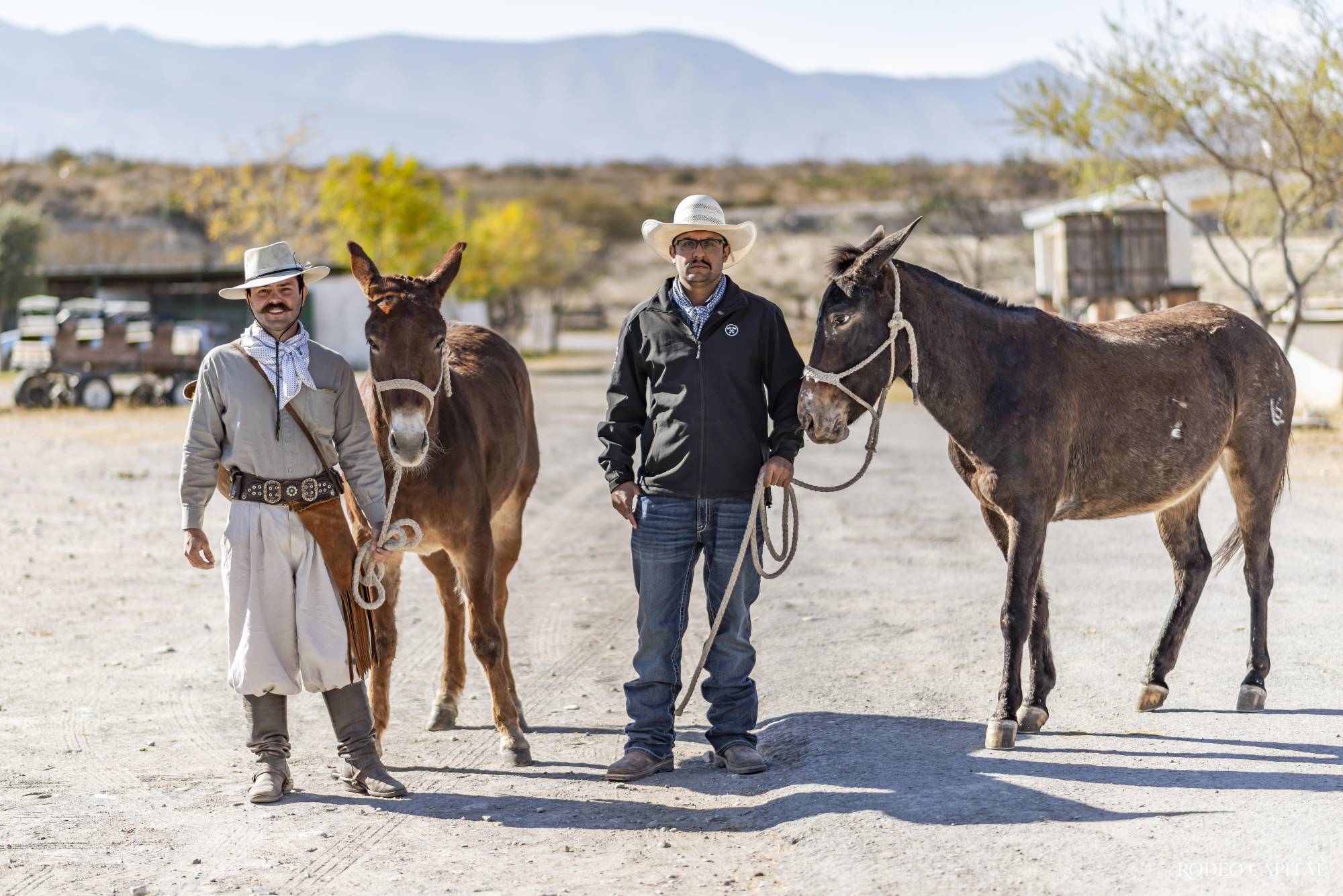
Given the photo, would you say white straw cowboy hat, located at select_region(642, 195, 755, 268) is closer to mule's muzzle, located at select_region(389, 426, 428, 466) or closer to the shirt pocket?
mule's muzzle, located at select_region(389, 426, 428, 466)

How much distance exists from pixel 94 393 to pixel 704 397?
86.6 feet

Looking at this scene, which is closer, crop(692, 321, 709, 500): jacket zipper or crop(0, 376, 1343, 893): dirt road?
crop(0, 376, 1343, 893): dirt road

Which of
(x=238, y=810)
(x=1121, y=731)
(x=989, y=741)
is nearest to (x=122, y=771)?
(x=238, y=810)

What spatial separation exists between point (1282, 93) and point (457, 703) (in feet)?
59.8

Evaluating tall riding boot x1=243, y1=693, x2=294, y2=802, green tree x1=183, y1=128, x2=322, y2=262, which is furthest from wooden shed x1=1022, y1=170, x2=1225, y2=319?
green tree x1=183, y1=128, x2=322, y2=262

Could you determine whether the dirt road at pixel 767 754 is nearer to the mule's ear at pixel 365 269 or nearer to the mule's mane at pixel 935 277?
the mule's mane at pixel 935 277

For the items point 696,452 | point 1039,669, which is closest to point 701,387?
point 696,452

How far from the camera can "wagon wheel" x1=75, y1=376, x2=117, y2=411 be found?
1132 inches

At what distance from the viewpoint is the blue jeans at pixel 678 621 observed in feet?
19.3

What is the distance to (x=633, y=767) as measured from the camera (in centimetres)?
574

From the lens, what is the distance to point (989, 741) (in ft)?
19.1

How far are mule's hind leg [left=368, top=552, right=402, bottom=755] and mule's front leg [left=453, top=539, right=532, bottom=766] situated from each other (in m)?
0.30

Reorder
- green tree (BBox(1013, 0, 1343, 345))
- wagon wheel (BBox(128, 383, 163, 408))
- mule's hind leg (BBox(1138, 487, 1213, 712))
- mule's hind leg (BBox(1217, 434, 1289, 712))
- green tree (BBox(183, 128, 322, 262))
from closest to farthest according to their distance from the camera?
1. mule's hind leg (BBox(1138, 487, 1213, 712))
2. mule's hind leg (BBox(1217, 434, 1289, 712))
3. green tree (BBox(1013, 0, 1343, 345))
4. wagon wheel (BBox(128, 383, 163, 408))
5. green tree (BBox(183, 128, 322, 262))

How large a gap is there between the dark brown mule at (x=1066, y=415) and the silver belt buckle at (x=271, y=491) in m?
2.18
